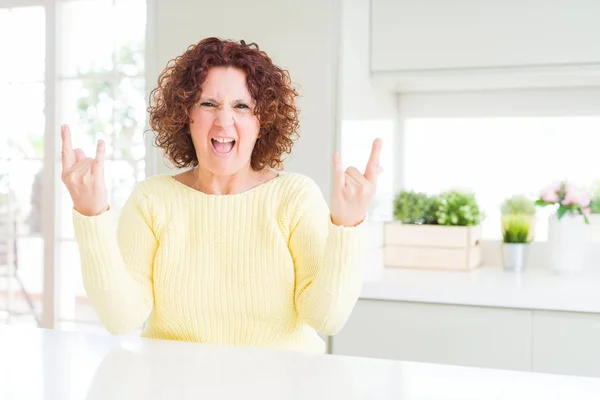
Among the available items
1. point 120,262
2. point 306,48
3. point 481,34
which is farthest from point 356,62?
point 120,262

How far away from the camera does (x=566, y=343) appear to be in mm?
2107

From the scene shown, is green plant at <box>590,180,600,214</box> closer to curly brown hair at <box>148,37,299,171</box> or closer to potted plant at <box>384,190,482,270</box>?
potted plant at <box>384,190,482,270</box>

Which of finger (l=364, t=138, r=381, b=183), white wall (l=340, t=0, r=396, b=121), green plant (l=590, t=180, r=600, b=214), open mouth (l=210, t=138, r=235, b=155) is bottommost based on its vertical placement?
green plant (l=590, t=180, r=600, b=214)

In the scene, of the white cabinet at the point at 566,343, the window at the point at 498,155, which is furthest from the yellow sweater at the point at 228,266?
the window at the point at 498,155

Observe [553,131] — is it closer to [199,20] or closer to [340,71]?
[340,71]

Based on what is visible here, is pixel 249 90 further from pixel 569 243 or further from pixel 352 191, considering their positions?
pixel 569 243

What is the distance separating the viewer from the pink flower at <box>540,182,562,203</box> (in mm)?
2551

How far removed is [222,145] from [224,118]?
54 millimetres

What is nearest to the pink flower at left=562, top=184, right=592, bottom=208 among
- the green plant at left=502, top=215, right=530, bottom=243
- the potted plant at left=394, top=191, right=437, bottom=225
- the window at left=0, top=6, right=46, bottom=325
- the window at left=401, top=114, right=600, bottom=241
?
the green plant at left=502, top=215, right=530, bottom=243

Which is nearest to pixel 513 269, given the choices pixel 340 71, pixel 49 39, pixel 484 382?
pixel 340 71

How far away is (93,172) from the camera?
3.93ft

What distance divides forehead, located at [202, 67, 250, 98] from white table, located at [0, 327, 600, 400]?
0.49 metres

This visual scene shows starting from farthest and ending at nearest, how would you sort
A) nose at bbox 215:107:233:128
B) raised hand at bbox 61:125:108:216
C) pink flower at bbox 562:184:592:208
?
pink flower at bbox 562:184:592:208
nose at bbox 215:107:233:128
raised hand at bbox 61:125:108:216

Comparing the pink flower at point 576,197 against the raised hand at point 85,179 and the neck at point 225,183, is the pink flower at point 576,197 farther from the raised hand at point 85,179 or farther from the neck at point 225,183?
the raised hand at point 85,179
